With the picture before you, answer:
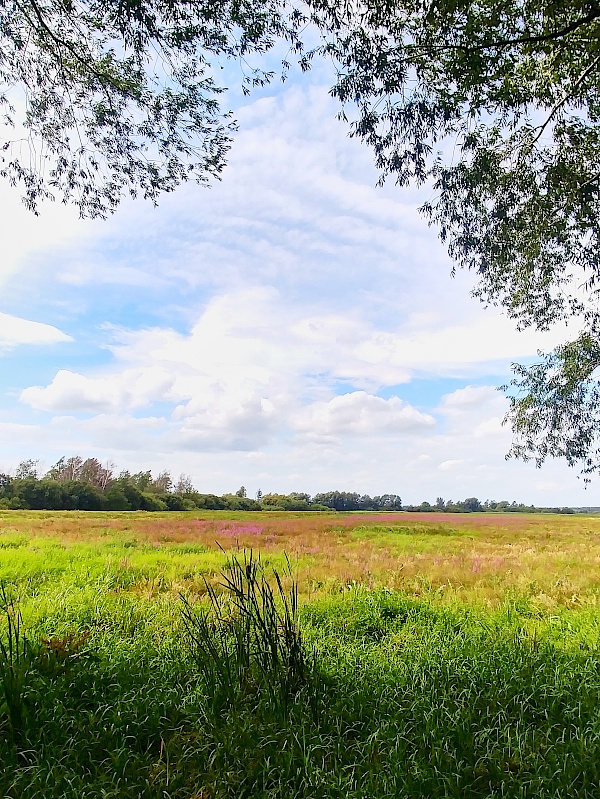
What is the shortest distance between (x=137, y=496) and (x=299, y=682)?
4.35 meters

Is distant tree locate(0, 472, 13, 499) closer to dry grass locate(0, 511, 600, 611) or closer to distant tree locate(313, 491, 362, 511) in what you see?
dry grass locate(0, 511, 600, 611)

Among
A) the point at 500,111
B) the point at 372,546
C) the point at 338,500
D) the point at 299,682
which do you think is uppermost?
the point at 500,111

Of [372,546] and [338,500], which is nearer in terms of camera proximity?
[372,546]

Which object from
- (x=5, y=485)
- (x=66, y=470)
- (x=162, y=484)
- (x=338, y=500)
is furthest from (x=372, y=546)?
(x=5, y=485)

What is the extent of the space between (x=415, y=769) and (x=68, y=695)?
1.76 m

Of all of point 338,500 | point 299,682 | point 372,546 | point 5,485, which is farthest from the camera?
point 338,500

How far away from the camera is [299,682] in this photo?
7.75 ft

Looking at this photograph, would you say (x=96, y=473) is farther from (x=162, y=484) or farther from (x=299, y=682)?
(x=299, y=682)

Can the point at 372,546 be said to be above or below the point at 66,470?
below

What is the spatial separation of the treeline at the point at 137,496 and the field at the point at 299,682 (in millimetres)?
1068

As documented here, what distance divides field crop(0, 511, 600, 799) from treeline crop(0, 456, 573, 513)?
1.07 m

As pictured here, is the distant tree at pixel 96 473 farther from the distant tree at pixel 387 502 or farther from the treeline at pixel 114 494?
the distant tree at pixel 387 502

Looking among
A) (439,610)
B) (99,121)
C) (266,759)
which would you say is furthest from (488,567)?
(99,121)

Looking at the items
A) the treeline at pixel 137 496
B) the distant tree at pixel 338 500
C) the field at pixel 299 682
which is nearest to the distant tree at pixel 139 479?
the treeline at pixel 137 496
